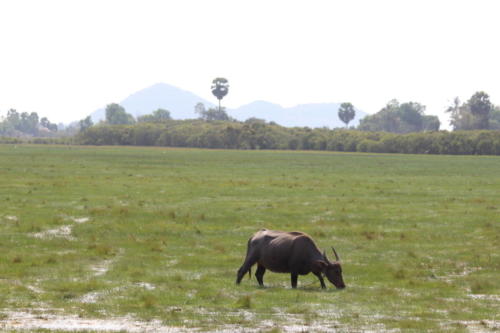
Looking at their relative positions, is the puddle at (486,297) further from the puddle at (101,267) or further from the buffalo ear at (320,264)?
the puddle at (101,267)

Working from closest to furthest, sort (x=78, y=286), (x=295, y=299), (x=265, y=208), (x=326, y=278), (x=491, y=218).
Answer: (x=295, y=299) → (x=78, y=286) → (x=326, y=278) → (x=491, y=218) → (x=265, y=208)

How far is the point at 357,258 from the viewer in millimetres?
24203

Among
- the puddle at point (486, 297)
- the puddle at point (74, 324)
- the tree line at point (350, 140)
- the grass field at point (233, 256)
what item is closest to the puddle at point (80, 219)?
the grass field at point (233, 256)

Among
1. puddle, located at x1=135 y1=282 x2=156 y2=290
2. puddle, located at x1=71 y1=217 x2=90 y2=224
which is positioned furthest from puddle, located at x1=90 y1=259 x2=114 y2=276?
puddle, located at x1=71 y1=217 x2=90 y2=224

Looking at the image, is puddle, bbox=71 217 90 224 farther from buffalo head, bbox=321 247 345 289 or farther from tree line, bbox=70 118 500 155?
tree line, bbox=70 118 500 155

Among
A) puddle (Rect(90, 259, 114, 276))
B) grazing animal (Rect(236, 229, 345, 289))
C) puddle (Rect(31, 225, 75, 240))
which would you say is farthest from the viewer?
puddle (Rect(31, 225, 75, 240))

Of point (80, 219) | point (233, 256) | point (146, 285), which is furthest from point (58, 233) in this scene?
point (146, 285)

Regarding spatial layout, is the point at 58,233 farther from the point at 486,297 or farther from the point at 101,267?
the point at 486,297

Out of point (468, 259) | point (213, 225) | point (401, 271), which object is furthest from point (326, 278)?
point (213, 225)

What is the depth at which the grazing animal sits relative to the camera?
18.2 meters

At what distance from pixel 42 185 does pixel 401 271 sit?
1356 inches

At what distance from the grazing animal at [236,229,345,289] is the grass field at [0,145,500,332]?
530 millimetres

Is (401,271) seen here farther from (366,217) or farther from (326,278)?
(366,217)

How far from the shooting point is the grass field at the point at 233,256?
15.5m
